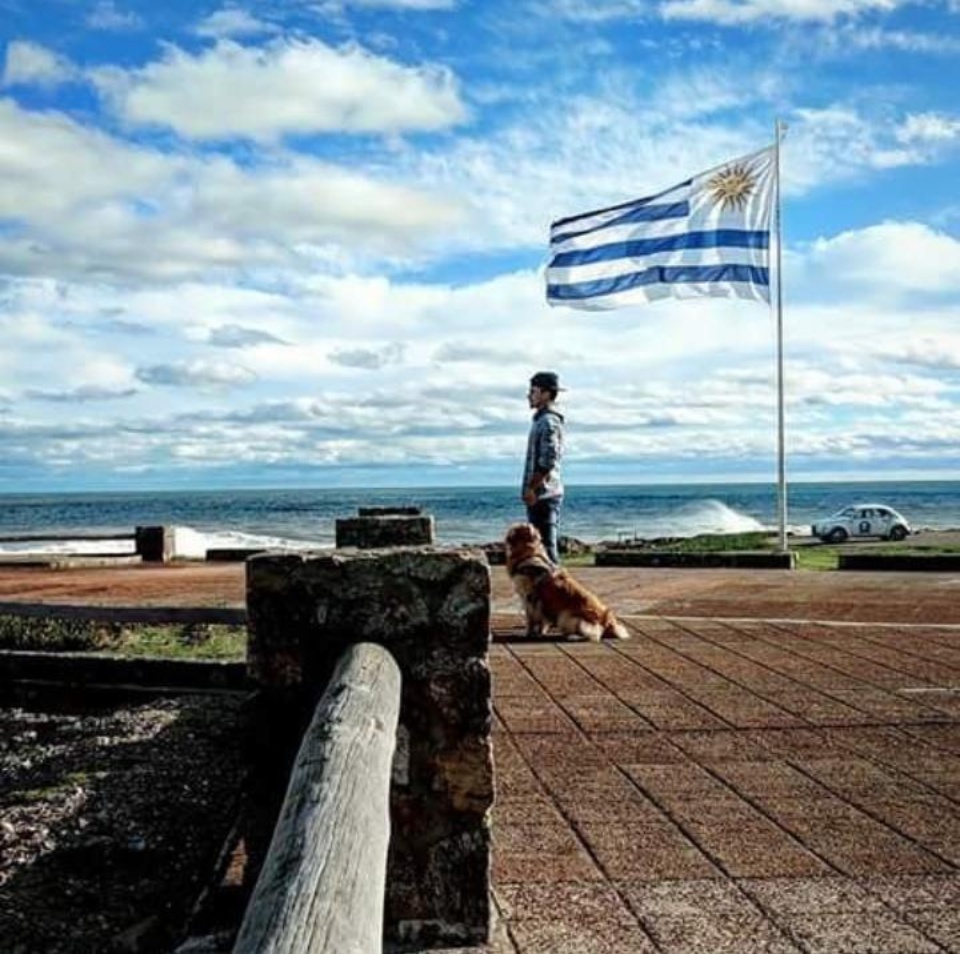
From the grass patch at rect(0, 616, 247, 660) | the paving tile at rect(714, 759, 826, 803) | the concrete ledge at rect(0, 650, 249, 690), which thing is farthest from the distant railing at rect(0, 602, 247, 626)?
the paving tile at rect(714, 759, 826, 803)

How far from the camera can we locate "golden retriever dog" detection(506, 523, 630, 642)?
8453 mm

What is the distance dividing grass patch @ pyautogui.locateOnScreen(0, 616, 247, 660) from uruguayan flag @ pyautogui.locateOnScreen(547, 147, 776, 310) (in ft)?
30.0

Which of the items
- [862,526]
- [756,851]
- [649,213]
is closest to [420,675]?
[756,851]

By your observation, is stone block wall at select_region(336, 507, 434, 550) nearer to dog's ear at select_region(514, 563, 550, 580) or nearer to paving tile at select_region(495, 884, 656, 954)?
dog's ear at select_region(514, 563, 550, 580)

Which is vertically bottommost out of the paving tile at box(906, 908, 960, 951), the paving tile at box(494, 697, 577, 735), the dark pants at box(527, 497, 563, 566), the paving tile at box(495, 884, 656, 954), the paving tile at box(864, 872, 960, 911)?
the paving tile at box(864, 872, 960, 911)

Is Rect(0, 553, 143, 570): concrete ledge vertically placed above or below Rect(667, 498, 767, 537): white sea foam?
above

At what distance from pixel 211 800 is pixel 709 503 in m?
95.3

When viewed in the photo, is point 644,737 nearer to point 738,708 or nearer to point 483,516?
point 738,708

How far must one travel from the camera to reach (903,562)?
14.7 meters

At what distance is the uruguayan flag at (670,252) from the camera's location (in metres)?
16.5

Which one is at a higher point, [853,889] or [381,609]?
[381,609]

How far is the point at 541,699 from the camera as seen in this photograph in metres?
6.40

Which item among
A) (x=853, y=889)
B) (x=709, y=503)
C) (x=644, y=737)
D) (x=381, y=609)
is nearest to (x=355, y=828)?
(x=381, y=609)

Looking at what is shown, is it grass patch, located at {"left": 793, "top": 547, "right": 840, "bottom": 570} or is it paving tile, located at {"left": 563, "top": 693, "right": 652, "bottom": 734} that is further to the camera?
grass patch, located at {"left": 793, "top": 547, "right": 840, "bottom": 570}
